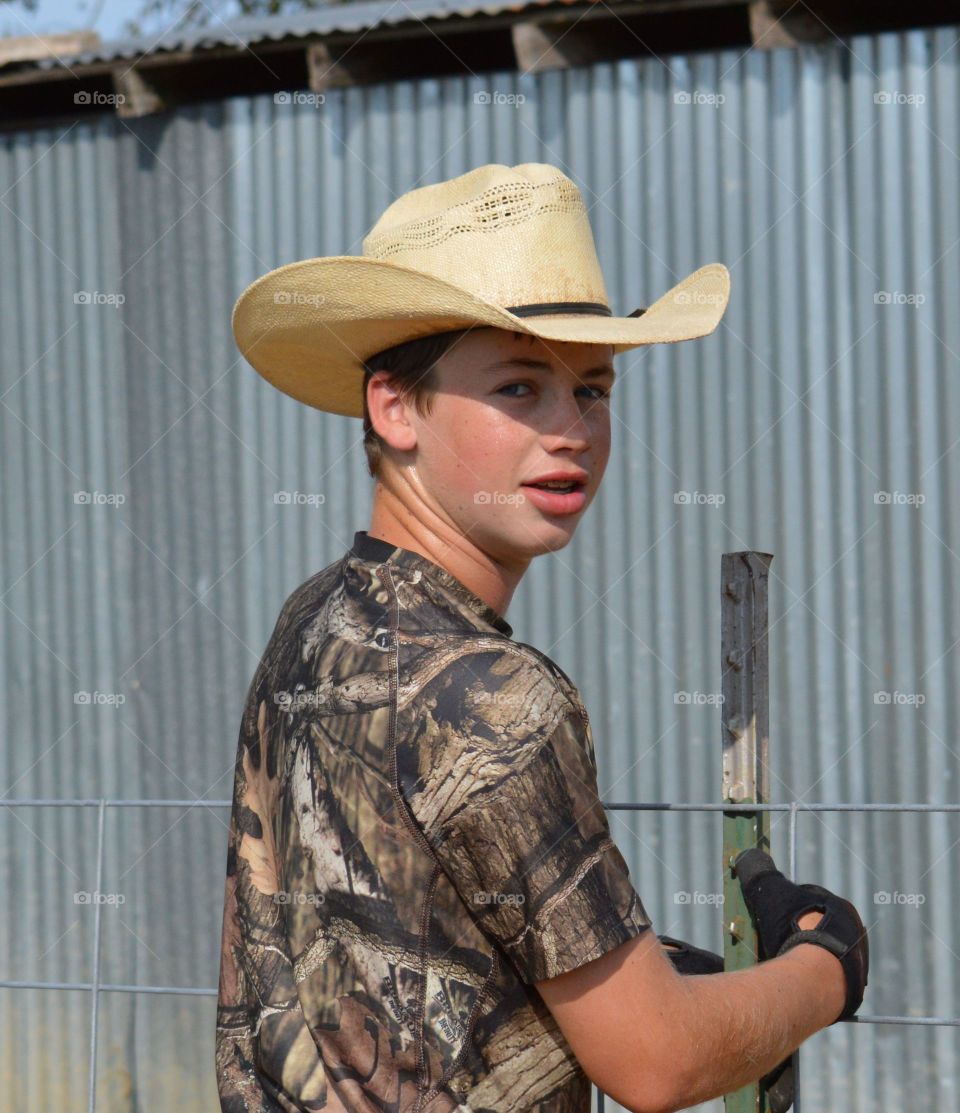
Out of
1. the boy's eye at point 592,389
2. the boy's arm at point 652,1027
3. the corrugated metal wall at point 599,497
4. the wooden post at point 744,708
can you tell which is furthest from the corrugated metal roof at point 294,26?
the boy's arm at point 652,1027

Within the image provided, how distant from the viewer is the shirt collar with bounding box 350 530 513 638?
177 cm

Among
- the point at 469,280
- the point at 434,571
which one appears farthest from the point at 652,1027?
the point at 469,280

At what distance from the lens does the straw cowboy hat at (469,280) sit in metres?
1.82

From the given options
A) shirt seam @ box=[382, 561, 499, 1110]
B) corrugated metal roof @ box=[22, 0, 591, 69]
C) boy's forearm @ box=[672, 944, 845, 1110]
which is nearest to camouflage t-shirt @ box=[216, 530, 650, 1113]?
shirt seam @ box=[382, 561, 499, 1110]

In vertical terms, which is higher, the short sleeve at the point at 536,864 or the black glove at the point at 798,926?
the short sleeve at the point at 536,864

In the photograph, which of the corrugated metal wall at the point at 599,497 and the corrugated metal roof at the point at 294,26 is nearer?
the corrugated metal wall at the point at 599,497

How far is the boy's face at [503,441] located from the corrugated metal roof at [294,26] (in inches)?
157

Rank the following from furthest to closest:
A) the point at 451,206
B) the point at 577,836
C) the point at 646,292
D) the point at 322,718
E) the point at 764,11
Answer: the point at 646,292 → the point at 764,11 → the point at 451,206 → the point at 322,718 → the point at 577,836

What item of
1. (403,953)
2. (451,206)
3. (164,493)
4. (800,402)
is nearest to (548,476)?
(451,206)

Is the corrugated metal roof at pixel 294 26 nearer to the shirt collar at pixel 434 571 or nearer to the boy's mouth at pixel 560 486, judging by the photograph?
the boy's mouth at pixel 560 486

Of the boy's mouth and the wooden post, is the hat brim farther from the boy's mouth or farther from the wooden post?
the wooden post

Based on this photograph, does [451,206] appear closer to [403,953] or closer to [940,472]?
[403,953]

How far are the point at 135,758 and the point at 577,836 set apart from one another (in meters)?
4.88

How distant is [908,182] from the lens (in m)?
5.39
